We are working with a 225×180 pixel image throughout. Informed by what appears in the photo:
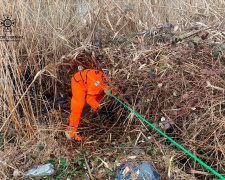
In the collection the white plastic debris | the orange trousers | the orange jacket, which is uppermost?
the orange jacket

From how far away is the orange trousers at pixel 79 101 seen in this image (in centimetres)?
199

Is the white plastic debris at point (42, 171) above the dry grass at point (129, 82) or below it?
below

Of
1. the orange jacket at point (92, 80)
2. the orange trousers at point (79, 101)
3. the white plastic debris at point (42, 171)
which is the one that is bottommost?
the white plastic debris at point (42, 171)

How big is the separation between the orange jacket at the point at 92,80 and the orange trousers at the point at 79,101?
1.3 inches

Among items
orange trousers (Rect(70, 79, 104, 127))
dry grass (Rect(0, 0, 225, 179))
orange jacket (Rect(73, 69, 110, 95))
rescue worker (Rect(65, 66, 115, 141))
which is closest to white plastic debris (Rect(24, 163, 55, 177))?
dry grass (Rect(0, 0, 225, 179))

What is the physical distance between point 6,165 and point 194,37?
156cm

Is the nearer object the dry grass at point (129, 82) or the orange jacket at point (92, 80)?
the dry grass at point (129, 82)

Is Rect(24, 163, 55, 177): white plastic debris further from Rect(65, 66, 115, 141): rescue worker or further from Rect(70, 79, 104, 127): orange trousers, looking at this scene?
Rect(70, 79, 104, 127): orange trousers

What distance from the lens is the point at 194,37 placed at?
1512 millimetres

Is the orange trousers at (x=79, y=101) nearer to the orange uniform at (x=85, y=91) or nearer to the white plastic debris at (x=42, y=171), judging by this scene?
the orange uniform at (x=85, y=91)

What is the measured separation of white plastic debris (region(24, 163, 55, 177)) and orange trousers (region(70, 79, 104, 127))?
1.53ft

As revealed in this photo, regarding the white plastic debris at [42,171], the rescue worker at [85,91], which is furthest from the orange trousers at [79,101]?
the white plastic debris at [42,171]

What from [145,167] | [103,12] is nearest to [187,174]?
[145,167]

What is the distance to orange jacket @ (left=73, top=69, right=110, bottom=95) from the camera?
197 cm
